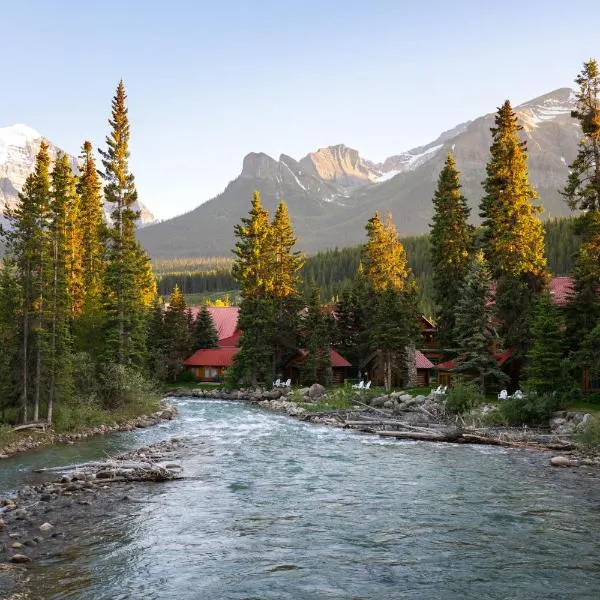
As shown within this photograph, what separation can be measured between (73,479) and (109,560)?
8.99m

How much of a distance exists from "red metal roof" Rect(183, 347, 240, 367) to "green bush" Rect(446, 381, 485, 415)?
147ft

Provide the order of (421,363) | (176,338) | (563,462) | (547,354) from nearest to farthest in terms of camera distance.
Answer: (563,462)
(547,354)
(421,363)
(176,338)

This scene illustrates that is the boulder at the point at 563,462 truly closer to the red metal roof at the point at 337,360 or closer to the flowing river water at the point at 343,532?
the flowing river water at the point at 343,532

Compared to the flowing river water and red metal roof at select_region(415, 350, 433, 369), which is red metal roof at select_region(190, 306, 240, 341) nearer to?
red metal roof at select_region(415, 350, 433, 369)

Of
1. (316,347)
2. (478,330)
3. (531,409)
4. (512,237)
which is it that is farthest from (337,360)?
(531,409)

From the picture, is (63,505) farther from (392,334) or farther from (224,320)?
(224,320)

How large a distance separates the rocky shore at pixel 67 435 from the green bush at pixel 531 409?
74.4 ft

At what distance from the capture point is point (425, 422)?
3781 cm

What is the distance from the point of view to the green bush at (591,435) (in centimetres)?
2773

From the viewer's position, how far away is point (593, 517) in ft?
57.0

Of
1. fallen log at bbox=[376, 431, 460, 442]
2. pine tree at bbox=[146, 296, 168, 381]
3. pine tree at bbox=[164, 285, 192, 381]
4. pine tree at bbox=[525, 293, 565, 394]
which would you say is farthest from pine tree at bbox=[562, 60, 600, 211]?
pine tree at bbox=[164, 285, 192, 381]

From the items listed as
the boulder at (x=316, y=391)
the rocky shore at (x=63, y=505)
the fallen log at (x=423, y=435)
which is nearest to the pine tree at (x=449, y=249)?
the boulder at (x=316, y=391)

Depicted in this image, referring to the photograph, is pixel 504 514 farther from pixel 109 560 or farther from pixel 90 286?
pixel 90 286

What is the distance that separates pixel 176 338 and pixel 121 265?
121ft
